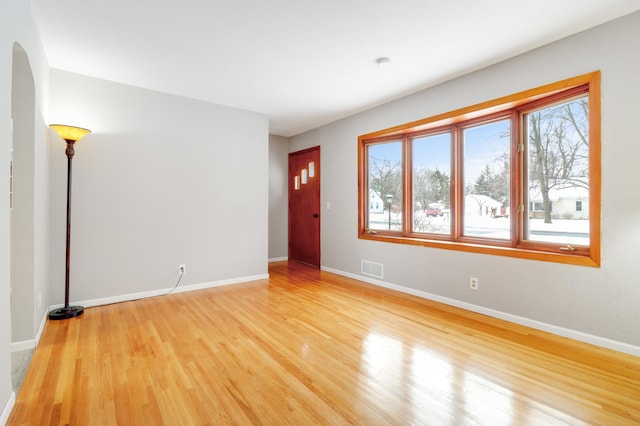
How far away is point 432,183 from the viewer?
392 cm

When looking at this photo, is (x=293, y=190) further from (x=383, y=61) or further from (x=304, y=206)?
(x=383, y=61)

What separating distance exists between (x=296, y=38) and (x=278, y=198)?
3.83m

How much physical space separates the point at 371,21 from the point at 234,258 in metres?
3.42

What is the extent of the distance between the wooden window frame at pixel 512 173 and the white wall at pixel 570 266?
56 millimetres

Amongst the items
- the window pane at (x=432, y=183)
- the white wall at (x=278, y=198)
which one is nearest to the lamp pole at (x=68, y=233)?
the white wall at (x=278, y=198)

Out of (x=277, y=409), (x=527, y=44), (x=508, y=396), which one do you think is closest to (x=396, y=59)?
(x=527, y=44)

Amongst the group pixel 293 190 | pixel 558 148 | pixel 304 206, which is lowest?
pixel 304 206

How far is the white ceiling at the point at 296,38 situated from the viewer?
2209mm

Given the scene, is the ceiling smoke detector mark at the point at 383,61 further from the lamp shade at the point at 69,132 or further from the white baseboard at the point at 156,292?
the white baseboard at the point at 156,292

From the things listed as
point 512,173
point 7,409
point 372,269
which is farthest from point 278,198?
point 7,409

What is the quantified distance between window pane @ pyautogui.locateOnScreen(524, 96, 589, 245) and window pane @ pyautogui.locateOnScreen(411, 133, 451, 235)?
0.89m

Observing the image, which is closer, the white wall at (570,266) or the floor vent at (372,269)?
the white wall at (570,266)

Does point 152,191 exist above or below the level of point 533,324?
above

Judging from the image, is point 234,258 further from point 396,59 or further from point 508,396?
point 508,396
